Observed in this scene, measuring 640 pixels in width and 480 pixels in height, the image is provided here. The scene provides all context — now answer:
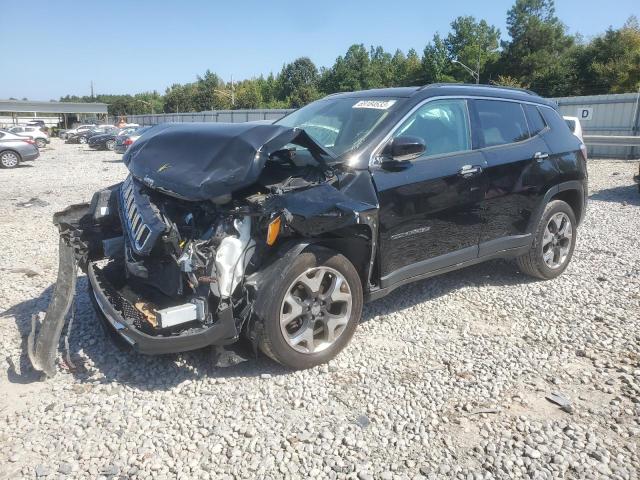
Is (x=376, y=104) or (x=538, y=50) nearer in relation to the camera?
(x=376, y=104)

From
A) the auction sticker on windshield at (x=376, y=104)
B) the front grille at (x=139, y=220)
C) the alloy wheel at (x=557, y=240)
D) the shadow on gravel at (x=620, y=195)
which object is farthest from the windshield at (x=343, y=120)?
the shadow on gravel at (x=620, y=195)

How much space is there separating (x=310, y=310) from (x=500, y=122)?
2.71 metres

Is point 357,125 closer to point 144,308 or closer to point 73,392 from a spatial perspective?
point 144,308

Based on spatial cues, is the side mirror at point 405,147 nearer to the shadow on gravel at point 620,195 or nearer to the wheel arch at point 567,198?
the wheel arch at point 567,198

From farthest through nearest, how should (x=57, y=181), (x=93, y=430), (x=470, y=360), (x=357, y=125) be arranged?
(x=57, y=181) < (x=357, y=125) < (x=470, y=360) < (x=93, y=430)

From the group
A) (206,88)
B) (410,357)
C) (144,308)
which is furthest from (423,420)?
(206,88)

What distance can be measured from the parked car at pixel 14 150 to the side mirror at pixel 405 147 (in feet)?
62.5

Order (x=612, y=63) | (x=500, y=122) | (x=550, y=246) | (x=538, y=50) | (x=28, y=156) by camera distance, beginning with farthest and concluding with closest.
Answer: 1. (x=538, y=50)
2. (x=612, y=63)
3. (x=28, y=156)
4. (x=550, y=246)
5. (x=500, y=122)

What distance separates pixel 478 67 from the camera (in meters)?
63.7

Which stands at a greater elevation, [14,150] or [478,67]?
[478,67]

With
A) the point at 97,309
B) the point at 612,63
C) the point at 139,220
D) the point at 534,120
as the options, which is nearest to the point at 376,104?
the point at 534,120

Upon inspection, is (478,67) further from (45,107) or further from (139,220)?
(139,220)

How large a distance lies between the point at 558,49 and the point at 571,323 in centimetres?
7065

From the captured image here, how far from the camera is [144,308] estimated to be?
3301 millimetres
